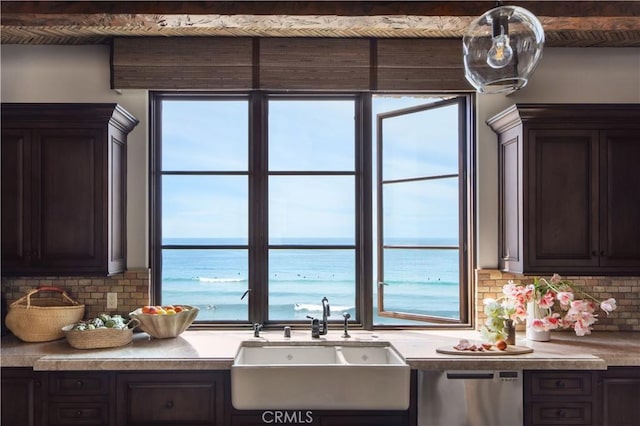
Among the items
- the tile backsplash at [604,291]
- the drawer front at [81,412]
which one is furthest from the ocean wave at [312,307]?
the drawer front at [81,412]

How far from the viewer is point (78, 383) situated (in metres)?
2.70

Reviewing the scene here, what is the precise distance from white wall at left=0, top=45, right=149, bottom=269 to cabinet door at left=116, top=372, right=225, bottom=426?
3.07ft

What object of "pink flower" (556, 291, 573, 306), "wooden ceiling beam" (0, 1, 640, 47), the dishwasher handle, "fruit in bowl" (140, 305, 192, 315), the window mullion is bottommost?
the dishwasher handle

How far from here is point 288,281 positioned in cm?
356

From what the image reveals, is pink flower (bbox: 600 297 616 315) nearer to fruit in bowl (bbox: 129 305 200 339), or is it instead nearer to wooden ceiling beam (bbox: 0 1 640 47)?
wooden ceiling beam (bbox: 0 1 640 47)

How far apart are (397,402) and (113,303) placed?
185 centimetres

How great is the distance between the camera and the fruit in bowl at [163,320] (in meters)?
3.05

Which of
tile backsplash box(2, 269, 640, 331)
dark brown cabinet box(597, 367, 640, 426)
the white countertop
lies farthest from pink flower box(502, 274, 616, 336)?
dark brown cabinet box(597, 367, 640, 426)

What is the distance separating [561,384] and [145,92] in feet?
9.51

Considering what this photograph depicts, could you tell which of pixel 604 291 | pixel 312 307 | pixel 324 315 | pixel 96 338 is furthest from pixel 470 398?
pixel 96 338

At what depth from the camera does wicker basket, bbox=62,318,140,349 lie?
2836mm

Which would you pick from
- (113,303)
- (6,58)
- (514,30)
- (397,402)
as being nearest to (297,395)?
(397,402)

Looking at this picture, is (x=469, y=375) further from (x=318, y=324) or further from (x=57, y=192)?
(x=57, y=192)

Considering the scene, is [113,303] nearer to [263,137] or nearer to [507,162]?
[263,137]
